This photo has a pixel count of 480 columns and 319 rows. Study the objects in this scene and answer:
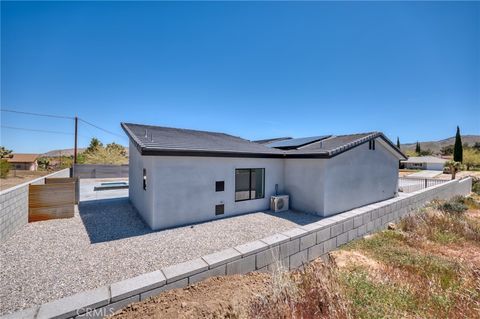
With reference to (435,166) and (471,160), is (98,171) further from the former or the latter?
(471,160)

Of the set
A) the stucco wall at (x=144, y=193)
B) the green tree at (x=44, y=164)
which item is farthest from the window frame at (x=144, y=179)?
the green tree at (x=44, y=164)

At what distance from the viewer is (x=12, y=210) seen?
5.84m

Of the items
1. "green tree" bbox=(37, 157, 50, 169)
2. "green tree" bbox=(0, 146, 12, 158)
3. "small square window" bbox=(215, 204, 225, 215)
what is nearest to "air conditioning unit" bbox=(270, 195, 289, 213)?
"small square window" bbox=(215, 204, 225, 215)

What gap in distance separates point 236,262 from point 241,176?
15.7ft

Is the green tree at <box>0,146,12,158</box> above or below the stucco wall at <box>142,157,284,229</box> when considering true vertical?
above

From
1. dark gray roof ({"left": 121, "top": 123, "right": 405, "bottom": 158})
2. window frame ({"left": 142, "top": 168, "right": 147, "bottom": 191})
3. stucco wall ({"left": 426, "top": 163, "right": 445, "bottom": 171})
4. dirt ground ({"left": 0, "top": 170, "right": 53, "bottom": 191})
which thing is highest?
dark gray roof ({"left": 121, "top": 123, "right": 405, "bottom": 158})

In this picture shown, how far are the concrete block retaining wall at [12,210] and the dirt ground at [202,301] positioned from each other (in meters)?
5.23

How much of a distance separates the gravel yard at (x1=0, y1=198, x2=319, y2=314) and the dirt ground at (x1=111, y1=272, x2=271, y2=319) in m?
1.05

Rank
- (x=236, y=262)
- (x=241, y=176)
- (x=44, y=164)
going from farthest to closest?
1. (x=44, y=164)
2. (x=241, y=176)
3. (x=236, y=262)

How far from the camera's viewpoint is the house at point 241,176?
6.79m

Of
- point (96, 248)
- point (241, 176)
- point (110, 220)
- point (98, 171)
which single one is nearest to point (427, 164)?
point (241, 176)

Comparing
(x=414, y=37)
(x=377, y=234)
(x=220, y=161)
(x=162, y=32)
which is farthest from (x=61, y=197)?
(x=414, y=37)

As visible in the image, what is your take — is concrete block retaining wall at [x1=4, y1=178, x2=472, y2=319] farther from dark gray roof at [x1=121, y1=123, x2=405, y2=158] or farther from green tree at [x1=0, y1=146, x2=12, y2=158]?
green tree at [x1=0, y1=146, x2=12, y2=158]

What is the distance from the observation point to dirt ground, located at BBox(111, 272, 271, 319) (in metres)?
3.08
